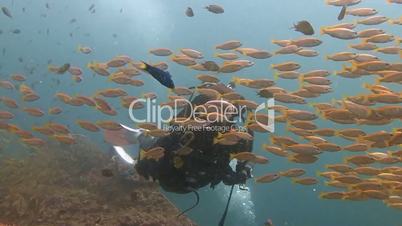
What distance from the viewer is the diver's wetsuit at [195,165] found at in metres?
5.45

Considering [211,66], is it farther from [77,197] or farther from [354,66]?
[77,197]

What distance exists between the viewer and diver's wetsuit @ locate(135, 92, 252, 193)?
545 centimetres

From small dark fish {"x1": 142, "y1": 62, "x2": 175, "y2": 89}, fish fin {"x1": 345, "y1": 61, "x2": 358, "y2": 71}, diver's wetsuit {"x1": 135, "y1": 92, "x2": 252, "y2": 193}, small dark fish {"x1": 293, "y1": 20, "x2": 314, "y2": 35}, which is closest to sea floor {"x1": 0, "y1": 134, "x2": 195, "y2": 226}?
diver's wetsuit {"x1": 135, "y1": 92, "x2": 252, "y2": 193}

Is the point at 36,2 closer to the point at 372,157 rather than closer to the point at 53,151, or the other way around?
the point at 53,151

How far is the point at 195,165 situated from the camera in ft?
18.2

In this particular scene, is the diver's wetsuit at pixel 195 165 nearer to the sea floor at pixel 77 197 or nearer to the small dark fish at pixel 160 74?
the small dark fish at pixel 160 74

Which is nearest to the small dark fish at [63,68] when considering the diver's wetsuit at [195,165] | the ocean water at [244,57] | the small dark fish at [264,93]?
the diver's wetsuit at [195,165]

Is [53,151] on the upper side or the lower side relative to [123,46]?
lower

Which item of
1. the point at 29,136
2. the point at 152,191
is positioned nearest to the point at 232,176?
the point at 152,191

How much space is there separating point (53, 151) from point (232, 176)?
9.78 metres

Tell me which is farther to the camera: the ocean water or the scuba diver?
the ocean water

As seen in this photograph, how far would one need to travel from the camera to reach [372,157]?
7102mm

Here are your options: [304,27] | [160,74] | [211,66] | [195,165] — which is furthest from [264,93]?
[160,74]

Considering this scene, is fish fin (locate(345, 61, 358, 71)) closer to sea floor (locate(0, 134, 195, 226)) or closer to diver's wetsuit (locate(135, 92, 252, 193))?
diver's wetsuit (locate(135, 92, 252, 193))
